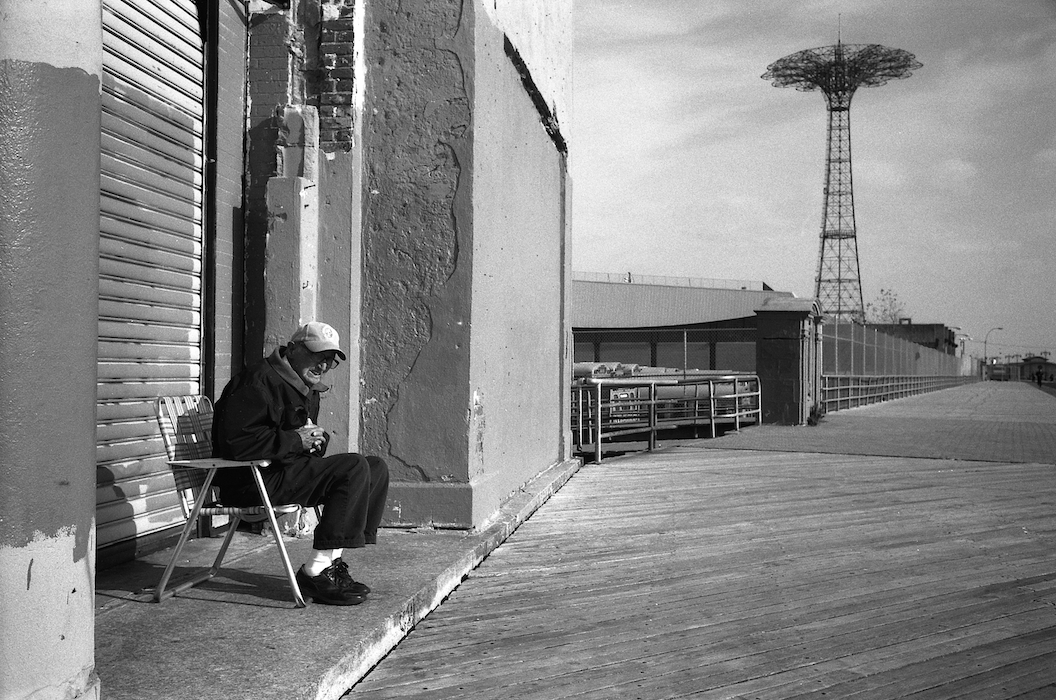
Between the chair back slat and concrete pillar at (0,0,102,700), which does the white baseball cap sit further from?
concrete pillar at (0,0,102,700)

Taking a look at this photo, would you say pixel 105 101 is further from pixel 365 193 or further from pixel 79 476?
pixel 79 476

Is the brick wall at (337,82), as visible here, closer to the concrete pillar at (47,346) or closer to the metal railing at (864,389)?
the concrete pillar at (47,346)

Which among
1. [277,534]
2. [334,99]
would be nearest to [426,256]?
[334,99]

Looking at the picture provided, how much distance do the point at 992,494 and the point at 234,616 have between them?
7331mm

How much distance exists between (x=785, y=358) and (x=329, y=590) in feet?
50.5

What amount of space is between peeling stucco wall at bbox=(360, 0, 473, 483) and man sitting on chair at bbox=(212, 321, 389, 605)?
1.94m

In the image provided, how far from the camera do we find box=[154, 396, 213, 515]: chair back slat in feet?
13.6

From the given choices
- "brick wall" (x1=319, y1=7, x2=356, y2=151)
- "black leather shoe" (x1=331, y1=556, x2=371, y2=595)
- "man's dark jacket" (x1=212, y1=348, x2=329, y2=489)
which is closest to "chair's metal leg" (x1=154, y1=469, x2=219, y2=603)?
"man's dark jacket" (x1=212, y1=348, x2=329, y2=489)

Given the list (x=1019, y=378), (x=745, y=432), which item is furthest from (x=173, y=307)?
(x=1019, y=378)

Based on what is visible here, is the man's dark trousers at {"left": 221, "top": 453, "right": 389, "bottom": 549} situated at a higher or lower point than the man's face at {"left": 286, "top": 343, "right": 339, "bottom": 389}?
lower

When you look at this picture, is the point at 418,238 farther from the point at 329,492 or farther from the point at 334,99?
the point at 329,492

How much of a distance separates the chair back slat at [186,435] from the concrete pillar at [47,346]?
4.38ft

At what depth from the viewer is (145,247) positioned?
5.24 metres

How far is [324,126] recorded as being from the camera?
6117 millimetres
